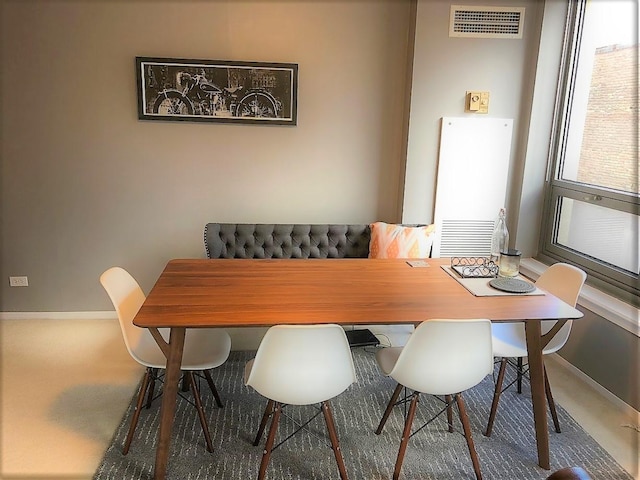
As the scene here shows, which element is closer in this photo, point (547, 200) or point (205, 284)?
point (205, 284)

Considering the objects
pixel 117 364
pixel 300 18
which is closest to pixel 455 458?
pixel 117 364

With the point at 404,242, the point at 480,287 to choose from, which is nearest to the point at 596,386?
the point at 480,287

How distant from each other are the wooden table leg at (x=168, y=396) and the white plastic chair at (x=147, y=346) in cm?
14

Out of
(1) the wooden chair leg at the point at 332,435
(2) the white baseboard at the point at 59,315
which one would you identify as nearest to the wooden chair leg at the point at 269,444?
(1) the wooden chair leg at the point at 332,435

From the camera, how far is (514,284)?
8.05 feet

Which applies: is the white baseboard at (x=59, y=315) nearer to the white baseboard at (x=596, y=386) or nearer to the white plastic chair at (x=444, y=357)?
the white plastic chair at (x=444, y=357)

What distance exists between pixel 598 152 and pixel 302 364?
2594 millimetres

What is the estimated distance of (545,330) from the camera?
2.68 meters

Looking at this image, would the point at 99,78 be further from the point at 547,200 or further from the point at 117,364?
the point at 547,200

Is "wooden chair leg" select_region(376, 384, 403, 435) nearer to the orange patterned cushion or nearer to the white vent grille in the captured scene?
the orange patterned cushion

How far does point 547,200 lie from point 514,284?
1.57 metres

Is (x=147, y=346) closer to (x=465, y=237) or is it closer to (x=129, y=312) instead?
(x=129, y=312)

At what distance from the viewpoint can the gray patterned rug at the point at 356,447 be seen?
7.30ft

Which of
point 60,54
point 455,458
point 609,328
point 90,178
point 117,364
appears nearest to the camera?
point 455,458
